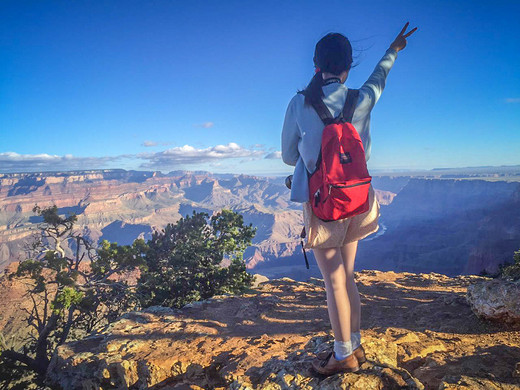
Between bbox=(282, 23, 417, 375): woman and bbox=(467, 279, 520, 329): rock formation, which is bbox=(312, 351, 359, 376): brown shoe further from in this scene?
bbox=(467, 279, 520, 329): rock formation

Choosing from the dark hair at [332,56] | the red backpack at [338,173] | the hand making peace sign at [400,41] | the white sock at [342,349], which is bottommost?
the white sock at [342,349]

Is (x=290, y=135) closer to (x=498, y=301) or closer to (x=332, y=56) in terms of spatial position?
(x=332, y=56)

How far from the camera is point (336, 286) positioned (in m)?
1.81

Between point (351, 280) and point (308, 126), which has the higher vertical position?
point (308, 126)

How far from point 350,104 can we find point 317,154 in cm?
43

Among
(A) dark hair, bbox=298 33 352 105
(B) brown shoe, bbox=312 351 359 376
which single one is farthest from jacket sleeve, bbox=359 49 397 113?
(B) brown shoe, bbox=312 351 359 376

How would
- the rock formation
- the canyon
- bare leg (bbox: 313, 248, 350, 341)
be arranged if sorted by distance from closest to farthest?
bare leg (bbox: 313, 248, 350, 341) → the rock formation → the canyon

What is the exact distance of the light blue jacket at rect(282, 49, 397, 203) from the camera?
1683mm

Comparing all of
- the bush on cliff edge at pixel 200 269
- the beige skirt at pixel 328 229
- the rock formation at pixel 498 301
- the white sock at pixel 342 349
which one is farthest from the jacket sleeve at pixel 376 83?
the bush on cliff edge at pixel 200 269

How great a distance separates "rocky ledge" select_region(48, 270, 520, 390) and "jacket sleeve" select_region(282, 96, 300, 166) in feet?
5.77

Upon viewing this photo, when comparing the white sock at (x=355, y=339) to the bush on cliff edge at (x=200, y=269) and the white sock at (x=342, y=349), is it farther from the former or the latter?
the bush on cliff edge at (x=200, y=269)

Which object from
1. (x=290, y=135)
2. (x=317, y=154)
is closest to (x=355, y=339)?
(x=317, y=154)

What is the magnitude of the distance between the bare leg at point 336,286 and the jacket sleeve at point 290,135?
71 cm

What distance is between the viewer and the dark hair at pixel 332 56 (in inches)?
69.4
